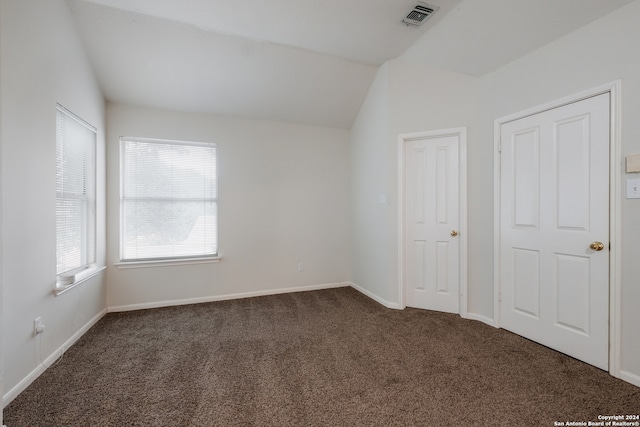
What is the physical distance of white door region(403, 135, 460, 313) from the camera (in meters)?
3.08

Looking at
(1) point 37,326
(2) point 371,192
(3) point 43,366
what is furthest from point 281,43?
(3) point 43,366

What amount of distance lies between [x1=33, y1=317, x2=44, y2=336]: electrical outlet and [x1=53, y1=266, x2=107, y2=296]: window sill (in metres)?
0.26

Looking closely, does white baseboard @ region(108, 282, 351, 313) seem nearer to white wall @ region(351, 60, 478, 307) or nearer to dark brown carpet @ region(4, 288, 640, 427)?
dark brown carpet @ region(4, 288, 640, 427)

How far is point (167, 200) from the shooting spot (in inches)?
137

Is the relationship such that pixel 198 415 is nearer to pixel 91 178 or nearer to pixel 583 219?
pixel 91 178

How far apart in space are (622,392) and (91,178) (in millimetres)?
4852

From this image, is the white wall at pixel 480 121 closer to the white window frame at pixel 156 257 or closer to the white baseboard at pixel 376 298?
the white baseboard at pixel 376 298

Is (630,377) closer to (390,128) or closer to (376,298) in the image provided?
(376,298)

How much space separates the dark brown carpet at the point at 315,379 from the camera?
158 centimetres

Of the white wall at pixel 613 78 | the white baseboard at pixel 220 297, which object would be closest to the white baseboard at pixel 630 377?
the white wall at pixel 613 78

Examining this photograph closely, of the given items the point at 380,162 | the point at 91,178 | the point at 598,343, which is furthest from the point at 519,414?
the point at 91,178

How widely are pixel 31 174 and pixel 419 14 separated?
3.43 m

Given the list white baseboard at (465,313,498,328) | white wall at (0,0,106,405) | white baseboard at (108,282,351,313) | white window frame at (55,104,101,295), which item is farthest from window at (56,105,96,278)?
white baseboard at (465,313,498,328)

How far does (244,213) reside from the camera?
382 centimetres
